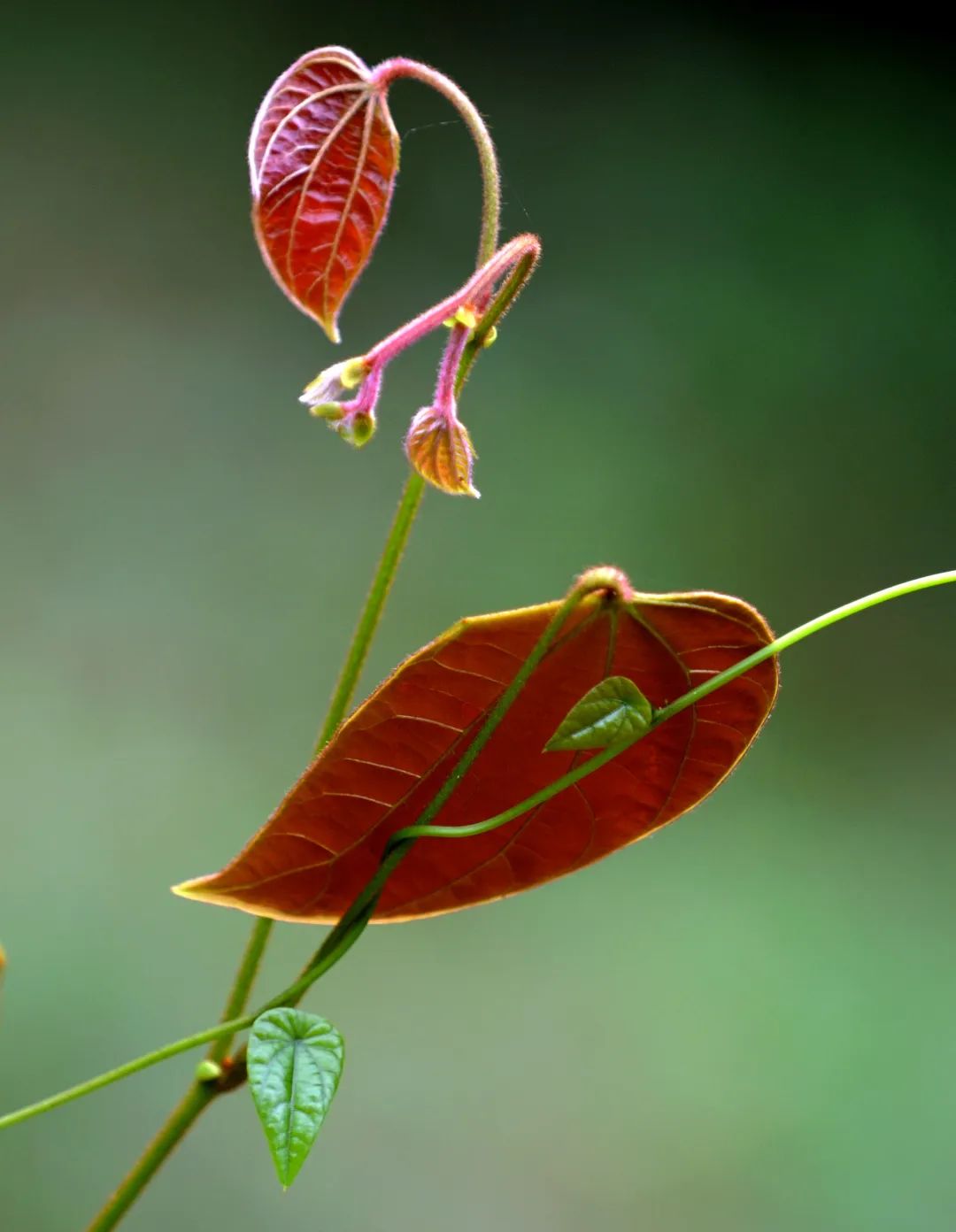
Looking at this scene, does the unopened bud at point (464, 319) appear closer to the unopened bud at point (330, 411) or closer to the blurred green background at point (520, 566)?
the unopened bud at point (330, 411)

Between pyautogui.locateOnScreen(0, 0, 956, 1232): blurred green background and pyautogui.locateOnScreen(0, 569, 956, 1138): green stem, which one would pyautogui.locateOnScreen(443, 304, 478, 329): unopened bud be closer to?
pyautogui.locateOnScreen(0, 569, 956, 1138): green stem

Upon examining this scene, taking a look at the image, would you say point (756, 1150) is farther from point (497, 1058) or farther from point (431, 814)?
point (431, 814)

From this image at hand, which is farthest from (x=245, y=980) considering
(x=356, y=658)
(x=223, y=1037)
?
(x=356, y=658)

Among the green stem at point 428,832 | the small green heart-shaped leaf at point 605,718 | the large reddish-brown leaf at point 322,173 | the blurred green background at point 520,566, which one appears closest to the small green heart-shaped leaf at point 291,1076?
the green stem at point 428,832

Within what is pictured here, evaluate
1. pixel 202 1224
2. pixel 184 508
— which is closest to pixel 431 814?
pixel 202 1224

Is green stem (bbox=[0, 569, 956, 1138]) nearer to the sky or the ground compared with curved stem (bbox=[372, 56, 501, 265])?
nearer to the ground

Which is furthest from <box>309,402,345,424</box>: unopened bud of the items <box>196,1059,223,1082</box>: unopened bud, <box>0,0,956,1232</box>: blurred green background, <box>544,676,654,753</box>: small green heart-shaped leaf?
<box>0,0,956,1232</box>: blurred green background
